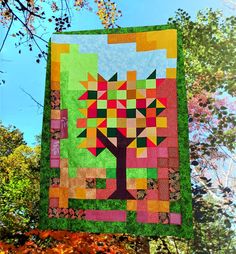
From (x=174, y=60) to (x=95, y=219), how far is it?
1.18 m

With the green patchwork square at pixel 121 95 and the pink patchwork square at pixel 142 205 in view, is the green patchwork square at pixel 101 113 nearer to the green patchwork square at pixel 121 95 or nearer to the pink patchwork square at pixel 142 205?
the green patchwork square at pixel 121 95

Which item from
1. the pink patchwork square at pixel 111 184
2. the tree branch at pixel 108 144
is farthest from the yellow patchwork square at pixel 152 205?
the tree branch at pixel 108 144

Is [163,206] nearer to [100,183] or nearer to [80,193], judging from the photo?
[100,183]

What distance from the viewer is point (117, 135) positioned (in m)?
2.94

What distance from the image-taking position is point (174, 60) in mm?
2973

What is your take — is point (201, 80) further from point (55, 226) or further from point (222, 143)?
point (55, 226)

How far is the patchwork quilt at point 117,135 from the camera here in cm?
285

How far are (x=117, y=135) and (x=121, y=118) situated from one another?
0.39 feet

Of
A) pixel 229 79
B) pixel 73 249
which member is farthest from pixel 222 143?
pixel 73 249

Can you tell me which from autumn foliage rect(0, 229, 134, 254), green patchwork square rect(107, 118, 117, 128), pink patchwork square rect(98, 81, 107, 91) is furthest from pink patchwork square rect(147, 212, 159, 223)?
autumn foliage rect(0, 229, 134, 254)

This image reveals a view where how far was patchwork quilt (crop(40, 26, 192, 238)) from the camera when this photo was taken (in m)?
2.85

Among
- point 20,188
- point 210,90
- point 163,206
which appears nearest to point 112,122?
point 163,206

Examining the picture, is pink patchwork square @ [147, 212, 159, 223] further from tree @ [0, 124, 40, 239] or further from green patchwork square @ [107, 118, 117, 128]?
tree @ [0, 124, 40, 239]

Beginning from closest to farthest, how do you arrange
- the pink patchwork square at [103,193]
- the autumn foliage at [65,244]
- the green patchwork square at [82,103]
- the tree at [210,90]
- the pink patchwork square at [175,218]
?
the pink patchwork square at [175,218] < the pink patchwork square at [103,193] < the green patchwork square at [82,103] < the autumn foliage at [65,244] < the tree at [210,90]
